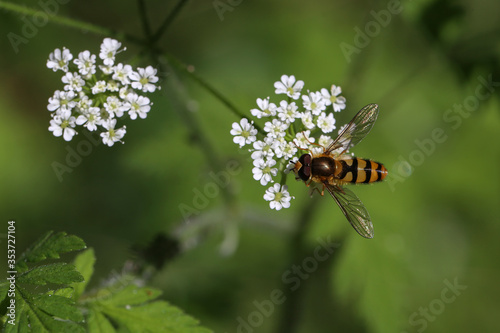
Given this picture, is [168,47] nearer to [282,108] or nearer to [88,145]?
[88,145]

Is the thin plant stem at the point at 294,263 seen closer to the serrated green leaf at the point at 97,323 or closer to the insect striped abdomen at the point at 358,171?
the insect striped abdomen at the point at 358,171

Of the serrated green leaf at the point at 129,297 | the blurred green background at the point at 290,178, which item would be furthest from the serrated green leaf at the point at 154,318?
the blurred green background at the point at 290,178

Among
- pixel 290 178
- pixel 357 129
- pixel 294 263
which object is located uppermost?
pixel 290 178

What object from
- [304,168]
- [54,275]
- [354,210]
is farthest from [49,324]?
[354,210]

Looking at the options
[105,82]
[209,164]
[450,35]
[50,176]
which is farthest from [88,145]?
[450,35]

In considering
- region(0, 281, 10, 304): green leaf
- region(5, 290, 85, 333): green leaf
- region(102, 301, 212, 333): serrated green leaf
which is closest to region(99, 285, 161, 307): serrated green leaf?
region(102, 301, 212, 333): serrated green leaf

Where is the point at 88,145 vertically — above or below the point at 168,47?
below

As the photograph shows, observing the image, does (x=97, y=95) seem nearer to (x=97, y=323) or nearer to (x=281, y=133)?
(x=281, y=133)
